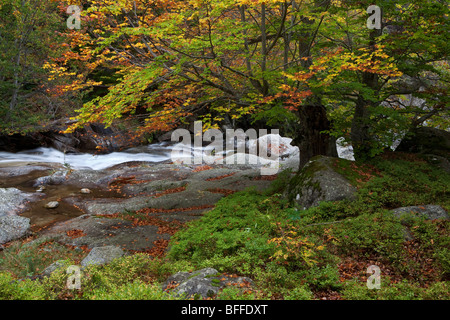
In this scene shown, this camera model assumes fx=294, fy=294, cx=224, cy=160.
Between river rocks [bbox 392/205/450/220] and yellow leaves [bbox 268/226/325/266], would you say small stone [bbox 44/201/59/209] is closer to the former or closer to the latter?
yellow leaves [bbox 268/226/325/266]

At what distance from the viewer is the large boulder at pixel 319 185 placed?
7.58 m

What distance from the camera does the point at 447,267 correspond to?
448 cm

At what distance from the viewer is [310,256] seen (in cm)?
496

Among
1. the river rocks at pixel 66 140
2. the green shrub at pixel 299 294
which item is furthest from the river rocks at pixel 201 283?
the river rocks at pixel 66 140

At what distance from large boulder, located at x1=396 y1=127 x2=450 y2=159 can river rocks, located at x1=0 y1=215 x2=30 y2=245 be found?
13.4m

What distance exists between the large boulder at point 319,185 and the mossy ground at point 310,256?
0.29 m

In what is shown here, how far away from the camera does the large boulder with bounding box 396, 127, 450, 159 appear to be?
35.6ft

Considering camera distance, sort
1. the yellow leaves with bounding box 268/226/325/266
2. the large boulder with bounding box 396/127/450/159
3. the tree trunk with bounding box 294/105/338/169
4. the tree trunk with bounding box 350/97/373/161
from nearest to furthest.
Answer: the yellow leaves with bounding box 268/226/325/266
the tree trunk with bounding box 350/97/373/161
the tree trunk with bounding box 294/105/338/169
the large boulder with bounding box 396/127/450/159

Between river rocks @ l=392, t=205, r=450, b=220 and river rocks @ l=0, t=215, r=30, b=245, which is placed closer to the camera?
river rocks @ l=392, t=205, r=450, b=220

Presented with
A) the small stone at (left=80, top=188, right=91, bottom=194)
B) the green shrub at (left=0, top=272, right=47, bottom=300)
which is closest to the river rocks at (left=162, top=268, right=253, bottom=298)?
the green shrub at (left=0, top=272, right=47, bottom=300)
